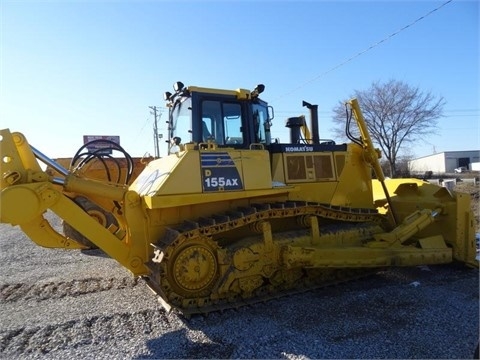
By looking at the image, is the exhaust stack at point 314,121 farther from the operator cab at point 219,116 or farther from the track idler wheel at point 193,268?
the track idler wheel at point 193,268

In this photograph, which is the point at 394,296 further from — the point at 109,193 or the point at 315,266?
the point at 109,193

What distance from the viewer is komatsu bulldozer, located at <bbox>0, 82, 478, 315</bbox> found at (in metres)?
5.05

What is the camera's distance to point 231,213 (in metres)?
5.43

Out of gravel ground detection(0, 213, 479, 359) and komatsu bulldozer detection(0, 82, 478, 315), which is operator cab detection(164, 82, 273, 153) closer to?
komatsu bulldozer detection(0, 82, 478, 315)

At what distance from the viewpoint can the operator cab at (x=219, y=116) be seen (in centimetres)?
588

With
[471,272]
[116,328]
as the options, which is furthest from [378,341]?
[471,272]

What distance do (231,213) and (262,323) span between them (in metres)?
1.47

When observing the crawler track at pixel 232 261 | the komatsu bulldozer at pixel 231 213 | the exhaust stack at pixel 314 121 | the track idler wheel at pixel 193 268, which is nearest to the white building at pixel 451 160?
the exhaust stack at pixel 314 121

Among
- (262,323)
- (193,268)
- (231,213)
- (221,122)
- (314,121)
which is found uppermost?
(314,121)

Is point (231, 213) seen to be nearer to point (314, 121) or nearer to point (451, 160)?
point (314, 121)

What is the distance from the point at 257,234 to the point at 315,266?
0.93m

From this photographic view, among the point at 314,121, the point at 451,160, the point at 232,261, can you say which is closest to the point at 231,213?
the point at 232,261

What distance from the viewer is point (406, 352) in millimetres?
4062

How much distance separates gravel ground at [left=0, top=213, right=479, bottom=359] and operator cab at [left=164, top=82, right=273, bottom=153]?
2.47 metres
